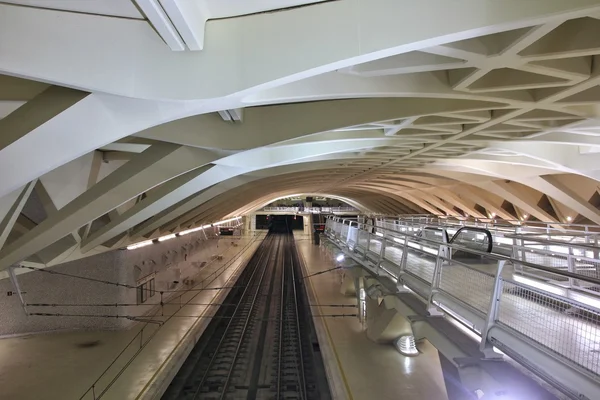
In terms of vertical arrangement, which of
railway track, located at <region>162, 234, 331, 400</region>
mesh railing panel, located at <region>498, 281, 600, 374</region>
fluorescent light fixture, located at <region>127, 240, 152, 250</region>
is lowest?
railway track, located at <region>162, 234, 331, 400</region>

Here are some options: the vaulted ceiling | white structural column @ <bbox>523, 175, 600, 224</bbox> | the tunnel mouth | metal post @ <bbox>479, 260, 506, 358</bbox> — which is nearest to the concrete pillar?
the vaulted ceiling

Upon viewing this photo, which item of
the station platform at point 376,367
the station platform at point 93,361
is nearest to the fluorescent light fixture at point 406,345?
the station platform at point 376,367

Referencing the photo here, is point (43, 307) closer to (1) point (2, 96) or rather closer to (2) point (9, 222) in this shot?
(2) point (9, 222)

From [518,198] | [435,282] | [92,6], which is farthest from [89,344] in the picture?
[518,198]

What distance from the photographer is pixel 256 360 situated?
32.8 feet

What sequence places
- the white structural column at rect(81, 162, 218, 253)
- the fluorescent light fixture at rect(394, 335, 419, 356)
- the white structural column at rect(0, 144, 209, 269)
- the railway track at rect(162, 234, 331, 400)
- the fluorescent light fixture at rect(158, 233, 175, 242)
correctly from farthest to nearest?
the fluorescent light fixture at rect(158, 233, 175, 242)
the fluorescent light fixture at rect(394, 335, 419, 356)
the white structural column at rect(81, 162, 218, 253)
the railway track at rect(162, 234, 331, 400)
the white structural column at rect(0, 144, 209, 269)

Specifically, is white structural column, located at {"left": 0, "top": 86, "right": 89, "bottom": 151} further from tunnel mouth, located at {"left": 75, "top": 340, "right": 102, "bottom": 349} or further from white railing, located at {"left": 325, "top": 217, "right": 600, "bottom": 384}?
tunnel mouth, located at {"left": 75, "top": 340, "right": 102, "bottom": 349}

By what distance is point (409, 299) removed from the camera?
5.39m

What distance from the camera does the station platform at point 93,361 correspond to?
7.17m

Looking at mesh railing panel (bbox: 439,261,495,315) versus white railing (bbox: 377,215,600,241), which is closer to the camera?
mesh railing panel (bbox: 439,261,495,315)

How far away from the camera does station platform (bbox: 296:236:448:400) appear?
692 centimetres

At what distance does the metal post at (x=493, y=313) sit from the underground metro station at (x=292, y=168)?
0.02 metres

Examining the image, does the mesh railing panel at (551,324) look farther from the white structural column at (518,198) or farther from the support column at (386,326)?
the white structural column at (518,198)

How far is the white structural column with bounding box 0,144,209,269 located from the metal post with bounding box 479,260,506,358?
5.31 m
